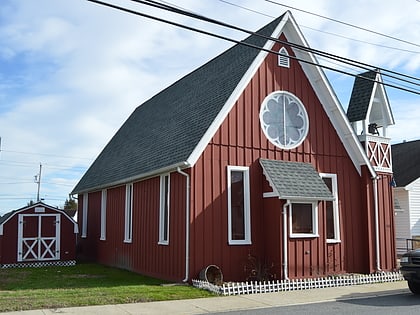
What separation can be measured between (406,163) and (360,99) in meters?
15.0

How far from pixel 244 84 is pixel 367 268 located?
7678mm

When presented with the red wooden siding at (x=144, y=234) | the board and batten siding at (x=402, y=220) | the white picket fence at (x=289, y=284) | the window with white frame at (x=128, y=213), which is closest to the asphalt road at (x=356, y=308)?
the white picket fence at (x=289, y=284)

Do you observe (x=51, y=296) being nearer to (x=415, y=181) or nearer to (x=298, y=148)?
(x=298, y=148)

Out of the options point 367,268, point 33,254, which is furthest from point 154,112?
point 367,268

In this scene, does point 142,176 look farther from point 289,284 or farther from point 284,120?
point 289,284

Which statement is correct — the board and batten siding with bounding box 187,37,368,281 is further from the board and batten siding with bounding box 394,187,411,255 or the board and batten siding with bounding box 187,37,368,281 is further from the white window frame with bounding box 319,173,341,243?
the board and batten siding with bounding box 394,187,411,255

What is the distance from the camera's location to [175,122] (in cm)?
1838

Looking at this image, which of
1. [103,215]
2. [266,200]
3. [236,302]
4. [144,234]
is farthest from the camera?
[103,215]

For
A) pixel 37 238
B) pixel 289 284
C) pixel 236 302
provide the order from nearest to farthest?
pixel 236 302, pixel 289 284, pixel 37 238

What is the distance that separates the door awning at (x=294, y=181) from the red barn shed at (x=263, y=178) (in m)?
0.04

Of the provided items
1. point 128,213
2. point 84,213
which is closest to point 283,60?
point 128,213

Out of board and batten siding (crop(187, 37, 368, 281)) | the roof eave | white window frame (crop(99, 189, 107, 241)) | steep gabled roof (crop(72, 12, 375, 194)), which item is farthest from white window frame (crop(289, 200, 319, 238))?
white window frame (crop(99, 189, 107, 241))

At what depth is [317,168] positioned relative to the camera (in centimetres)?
1700

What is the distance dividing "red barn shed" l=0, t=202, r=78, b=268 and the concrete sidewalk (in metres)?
11.3
